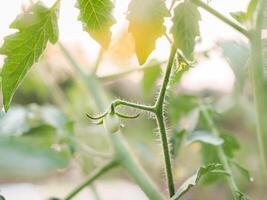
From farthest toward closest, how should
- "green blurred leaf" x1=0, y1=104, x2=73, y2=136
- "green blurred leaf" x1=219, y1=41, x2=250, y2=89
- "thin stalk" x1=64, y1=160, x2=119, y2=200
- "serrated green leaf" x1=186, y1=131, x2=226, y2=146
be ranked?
"green blurred leaf" x1=0, y1=104, x2=73, y2=136 → "thin stalk" x1=64, y1=160, x2=119, y2=200 → "serrated green leaf" x1=186, y1=131, x2=226, y2=146 → "green blurred leaf" x1=219, y1=41, x2=250, y2=89

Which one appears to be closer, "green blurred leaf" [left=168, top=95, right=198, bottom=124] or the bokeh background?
the bokeh background

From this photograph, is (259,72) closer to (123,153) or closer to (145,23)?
(145,23)

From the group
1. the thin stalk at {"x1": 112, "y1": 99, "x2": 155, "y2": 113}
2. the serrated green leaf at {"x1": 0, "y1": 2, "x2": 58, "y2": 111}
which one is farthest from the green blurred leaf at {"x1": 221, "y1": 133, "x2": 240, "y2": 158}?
the serrated green leaf at {"x1": 0, "y1": 2, "x2": 58, "y2": 111}

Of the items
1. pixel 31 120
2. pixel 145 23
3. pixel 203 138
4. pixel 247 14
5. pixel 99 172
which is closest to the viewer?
pixel 145 23

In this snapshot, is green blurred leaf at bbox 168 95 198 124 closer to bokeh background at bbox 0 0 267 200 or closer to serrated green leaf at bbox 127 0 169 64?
bokeh background at bbox 0 0 267 200

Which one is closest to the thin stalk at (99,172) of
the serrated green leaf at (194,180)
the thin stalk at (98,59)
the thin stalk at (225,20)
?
the thin stalk at (98,59)

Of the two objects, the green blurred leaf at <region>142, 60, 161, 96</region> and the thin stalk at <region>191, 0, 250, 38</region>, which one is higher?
the thin stalk at <region>191, 0, 250, 38</region>

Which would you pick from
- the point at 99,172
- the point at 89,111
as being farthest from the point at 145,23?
the point at 89,111
